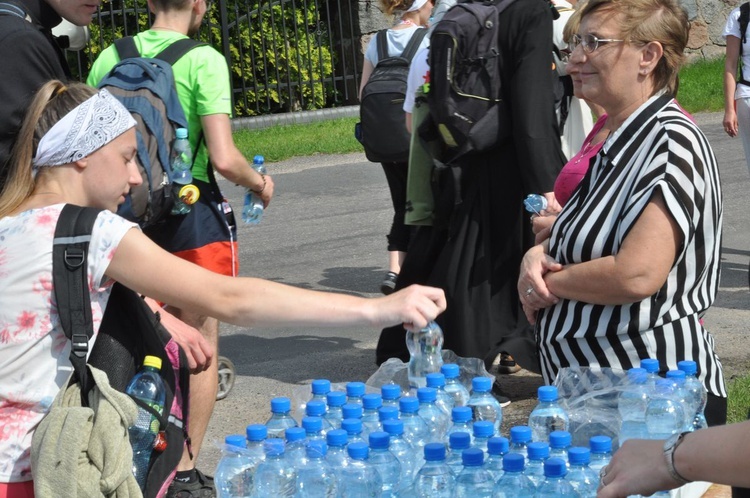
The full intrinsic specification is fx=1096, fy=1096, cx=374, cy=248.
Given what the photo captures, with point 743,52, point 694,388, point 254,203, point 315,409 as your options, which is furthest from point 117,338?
point 743,52

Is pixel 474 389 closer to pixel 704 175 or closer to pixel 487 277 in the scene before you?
pixel 704 175

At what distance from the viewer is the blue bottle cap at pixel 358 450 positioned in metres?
2.55

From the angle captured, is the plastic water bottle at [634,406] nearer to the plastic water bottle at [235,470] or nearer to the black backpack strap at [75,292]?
the plastic water bottle at [235,470]

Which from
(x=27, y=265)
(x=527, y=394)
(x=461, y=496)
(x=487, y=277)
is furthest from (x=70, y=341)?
(x=527, y=394)

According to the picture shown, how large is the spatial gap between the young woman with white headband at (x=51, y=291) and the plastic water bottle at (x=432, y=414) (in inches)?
12.7

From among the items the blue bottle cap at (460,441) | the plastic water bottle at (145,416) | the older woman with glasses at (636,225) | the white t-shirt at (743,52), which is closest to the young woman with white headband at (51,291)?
the plastic water bottle at (145,416)

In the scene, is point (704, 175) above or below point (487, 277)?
above

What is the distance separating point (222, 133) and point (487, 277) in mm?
1454

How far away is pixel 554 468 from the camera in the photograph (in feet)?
8.01

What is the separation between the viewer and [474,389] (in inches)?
121

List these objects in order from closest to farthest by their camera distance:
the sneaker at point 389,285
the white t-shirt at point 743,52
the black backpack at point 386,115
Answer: the black backpack at point 386,115, the sneaker at point 389,285, the white t-shirt at point 743,52

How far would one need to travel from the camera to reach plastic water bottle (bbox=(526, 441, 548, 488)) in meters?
2.52

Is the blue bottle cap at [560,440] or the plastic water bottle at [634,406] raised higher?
the blue bottle cap at [560,440]

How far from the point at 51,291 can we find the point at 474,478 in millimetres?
1139
